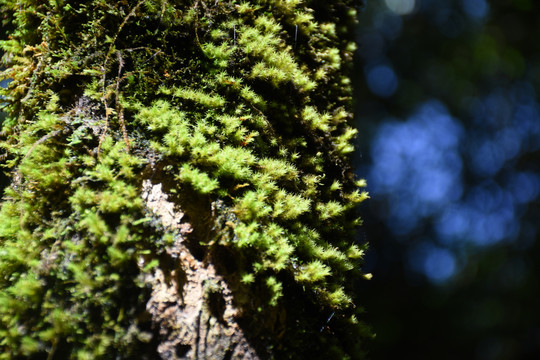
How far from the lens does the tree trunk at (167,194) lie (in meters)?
0.78

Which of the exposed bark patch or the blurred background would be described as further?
the blurred background

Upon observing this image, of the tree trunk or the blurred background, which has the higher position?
the blurred background

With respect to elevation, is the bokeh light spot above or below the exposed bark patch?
above

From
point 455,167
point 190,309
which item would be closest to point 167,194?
point 190,309

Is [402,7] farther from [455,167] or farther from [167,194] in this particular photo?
[167,194]

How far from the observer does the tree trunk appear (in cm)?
78

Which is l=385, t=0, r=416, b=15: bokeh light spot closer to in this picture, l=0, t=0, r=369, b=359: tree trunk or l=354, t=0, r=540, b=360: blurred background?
l=354, t=0, r=540, b=360: blurred background

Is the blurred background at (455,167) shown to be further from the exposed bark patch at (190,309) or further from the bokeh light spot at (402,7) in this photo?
the exposed bark patch at (190,309)

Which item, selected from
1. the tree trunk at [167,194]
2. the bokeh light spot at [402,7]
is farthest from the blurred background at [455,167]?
the tree trunk at [167,194]

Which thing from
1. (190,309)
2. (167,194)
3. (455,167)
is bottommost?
(190,309)

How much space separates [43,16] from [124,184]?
619 millimetres

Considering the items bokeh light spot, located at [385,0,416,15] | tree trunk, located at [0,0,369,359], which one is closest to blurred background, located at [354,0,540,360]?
bokeh light spot, located at [385,0,416,15]

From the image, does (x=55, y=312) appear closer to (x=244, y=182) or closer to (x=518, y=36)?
A: (x=244, y=182)

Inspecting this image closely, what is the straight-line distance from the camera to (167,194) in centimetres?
88
